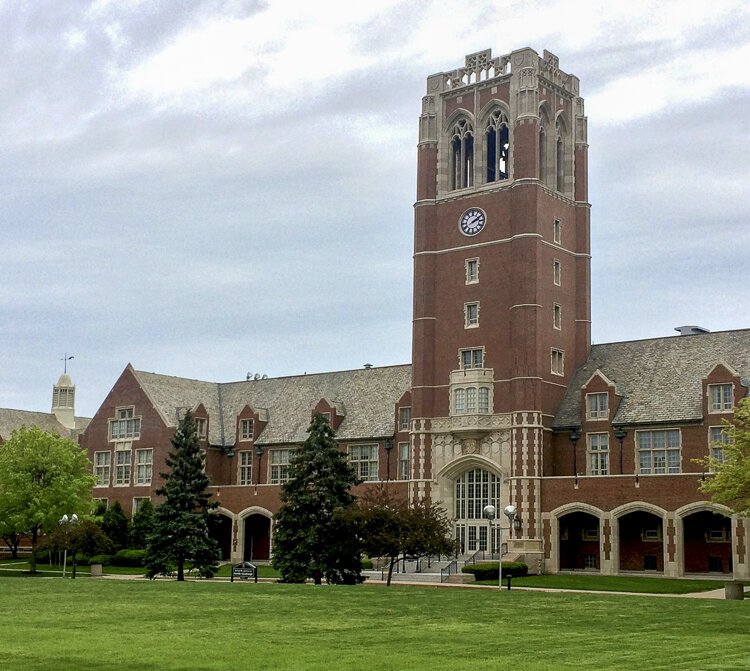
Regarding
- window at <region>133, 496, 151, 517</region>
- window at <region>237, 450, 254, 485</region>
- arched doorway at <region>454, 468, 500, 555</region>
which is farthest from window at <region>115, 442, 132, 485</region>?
arched doorway at <region>454, 468, 500, 555</region>

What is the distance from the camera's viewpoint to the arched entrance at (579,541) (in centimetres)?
5838

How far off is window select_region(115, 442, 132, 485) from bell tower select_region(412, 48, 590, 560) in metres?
23.3

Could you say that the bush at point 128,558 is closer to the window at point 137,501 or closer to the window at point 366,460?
the window at point 137,501

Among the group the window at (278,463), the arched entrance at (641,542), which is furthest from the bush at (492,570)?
the window at (278,463)

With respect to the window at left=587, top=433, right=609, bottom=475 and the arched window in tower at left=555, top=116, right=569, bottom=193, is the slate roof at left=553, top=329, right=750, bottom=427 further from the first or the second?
the arched window in tower at left=555, top=116, right=569, bottom=193

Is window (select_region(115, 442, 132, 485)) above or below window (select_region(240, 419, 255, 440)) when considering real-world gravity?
below

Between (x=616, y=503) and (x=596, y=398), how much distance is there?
6.60m

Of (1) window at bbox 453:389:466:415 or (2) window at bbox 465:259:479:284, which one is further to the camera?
(2) window at bbox 465:259:479:284

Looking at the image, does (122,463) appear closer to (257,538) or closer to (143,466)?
(143,466)

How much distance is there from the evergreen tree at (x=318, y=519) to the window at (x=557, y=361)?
52.4ft

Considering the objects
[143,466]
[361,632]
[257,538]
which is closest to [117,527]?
[143,466]

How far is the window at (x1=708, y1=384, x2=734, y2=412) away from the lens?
55031mm

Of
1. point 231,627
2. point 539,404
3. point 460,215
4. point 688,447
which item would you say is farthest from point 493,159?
point 231,627

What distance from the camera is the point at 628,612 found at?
28297 mm
